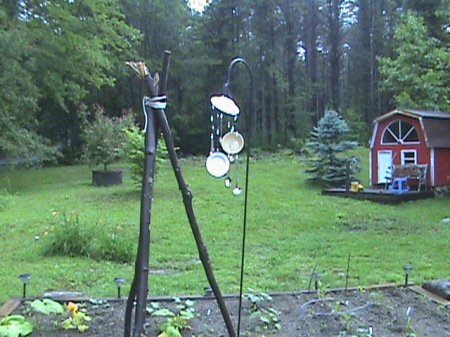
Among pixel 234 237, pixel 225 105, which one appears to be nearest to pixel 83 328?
pixel 225 105

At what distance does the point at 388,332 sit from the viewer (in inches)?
98.2

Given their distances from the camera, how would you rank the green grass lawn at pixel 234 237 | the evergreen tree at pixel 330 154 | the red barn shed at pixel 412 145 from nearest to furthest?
the green grass lawn at pixel 234 237 → the red barn shed at pixel 412 145 → the evergreen tree at pixel 330 154

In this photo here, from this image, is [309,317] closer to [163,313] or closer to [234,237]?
[163,313]

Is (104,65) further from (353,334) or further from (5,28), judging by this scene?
(353,334)

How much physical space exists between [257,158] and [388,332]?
48.4 feet

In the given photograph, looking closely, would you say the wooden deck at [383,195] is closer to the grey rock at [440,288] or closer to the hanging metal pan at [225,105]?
the grey rock at [440,288]

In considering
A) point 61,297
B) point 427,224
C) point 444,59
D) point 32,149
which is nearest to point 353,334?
point 61,297

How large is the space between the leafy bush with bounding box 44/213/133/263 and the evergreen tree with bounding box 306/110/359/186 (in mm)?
6893

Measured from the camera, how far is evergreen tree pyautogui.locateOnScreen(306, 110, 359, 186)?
1091 cm

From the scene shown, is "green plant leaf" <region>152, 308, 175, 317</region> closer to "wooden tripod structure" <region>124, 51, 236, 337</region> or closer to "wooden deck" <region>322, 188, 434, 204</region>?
"wooden tripod structure" <region>124, 51, 236, 337</region>

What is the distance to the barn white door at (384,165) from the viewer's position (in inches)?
424

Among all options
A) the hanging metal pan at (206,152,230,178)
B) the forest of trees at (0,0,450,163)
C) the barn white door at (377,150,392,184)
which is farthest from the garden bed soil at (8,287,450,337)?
the forest of trees at (0,0,450,163)

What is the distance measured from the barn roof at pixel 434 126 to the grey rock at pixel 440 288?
7.35m

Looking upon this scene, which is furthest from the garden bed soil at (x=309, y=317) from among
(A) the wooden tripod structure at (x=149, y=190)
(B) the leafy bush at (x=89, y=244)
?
(B) the leafy bush at (x=89, y=244)
